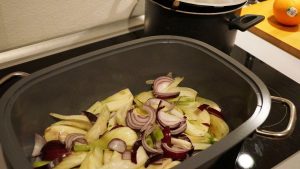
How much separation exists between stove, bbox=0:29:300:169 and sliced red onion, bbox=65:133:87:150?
21 cm

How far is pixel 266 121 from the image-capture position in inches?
27.2

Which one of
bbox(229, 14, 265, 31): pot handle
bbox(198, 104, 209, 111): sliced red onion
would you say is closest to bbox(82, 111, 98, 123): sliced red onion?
bbox(198, 104, 209, 111): sliced red onion

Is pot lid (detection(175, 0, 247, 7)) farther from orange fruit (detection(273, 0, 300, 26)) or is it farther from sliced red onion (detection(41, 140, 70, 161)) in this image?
sliced red onion (detection(41, 140, 70, 161))

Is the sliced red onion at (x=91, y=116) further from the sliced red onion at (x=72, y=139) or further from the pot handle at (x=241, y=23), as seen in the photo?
the pot handle at (x=241, y=23)

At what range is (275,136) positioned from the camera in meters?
0.51

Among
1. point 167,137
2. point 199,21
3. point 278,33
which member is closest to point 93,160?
point 167,137

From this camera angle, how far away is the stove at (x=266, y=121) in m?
0.60

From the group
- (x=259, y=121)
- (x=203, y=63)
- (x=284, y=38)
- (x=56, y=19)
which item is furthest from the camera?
(x=284, y=38)

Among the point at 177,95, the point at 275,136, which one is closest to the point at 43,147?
the point at 177,95

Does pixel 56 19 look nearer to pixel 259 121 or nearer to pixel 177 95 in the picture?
pixel 177 95

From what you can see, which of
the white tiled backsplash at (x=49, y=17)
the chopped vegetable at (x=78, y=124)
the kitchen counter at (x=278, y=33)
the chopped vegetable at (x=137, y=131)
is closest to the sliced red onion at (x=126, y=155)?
the chopped vegetable at (x=137, y=131)

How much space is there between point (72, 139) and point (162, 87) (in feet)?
0.75

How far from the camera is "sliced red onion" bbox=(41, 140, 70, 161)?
559 mm

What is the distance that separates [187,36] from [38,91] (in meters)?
0.35
